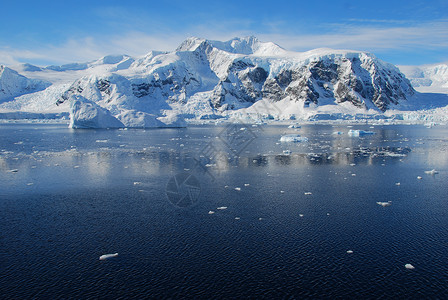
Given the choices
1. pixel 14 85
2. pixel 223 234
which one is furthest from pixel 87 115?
pixel 14 85

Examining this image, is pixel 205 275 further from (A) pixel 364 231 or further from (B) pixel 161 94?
(B) pixel 161 94

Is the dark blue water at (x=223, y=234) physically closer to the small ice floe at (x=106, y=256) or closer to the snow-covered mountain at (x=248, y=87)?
the small ice floe at (x=106, y=256)

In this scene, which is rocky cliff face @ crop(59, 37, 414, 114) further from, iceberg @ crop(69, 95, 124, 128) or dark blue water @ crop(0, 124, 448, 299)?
dark blue water @ crop(0, 124, 448, 299)

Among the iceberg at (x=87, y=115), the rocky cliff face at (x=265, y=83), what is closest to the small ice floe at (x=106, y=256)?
the iceberg at (x=87, y=115)

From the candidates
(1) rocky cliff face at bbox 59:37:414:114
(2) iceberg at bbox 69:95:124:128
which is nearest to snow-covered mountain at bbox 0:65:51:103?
(1) rocky cliff face at bbox 59:37:414:114

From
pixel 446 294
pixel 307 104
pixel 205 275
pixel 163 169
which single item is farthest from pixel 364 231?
pixel 307 104

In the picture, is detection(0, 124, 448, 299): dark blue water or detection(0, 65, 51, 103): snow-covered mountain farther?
detection(0, 65, 51, 103): snow-covered mountain
